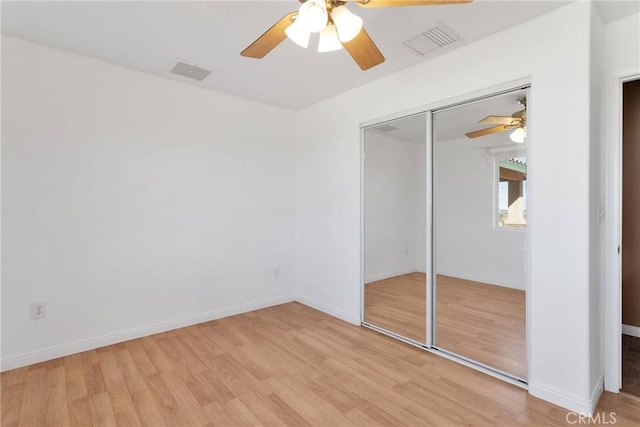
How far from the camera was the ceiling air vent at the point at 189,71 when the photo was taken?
289 cm

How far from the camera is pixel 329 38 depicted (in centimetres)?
172

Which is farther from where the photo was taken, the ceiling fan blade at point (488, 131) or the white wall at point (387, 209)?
the white wall at point (387, 209)

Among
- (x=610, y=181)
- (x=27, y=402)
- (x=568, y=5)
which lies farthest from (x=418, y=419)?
(x=568, y=5)

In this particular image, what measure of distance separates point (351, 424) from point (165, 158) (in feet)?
9.54

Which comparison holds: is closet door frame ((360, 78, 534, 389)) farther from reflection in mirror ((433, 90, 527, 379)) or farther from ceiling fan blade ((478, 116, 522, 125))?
ceiling fan blade ((478, 116, 522, 125))

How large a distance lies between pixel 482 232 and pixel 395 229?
982 mm

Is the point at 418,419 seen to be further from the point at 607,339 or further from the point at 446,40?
the point at 446,40

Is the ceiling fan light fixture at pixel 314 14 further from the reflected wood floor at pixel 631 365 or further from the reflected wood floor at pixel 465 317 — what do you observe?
the reflected wood floor at pixel 631 365

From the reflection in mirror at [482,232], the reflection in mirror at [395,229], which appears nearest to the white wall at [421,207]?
the reflection in mirror at [395,229]

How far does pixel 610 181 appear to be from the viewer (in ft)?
7.27

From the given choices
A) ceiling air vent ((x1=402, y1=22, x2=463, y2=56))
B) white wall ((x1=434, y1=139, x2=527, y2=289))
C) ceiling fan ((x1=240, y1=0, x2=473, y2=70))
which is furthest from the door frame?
ceiling fan ((x1=240, y1=0, x2=473, y2=70))

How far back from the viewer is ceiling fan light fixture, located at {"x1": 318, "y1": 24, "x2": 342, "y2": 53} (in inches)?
66.8

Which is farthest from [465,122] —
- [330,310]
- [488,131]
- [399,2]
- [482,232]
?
[330,310]

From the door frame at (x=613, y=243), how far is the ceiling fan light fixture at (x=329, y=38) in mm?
1991
